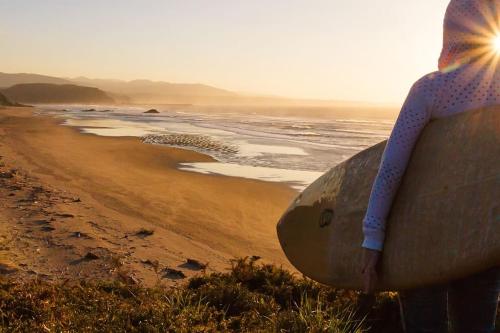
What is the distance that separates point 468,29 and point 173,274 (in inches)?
190

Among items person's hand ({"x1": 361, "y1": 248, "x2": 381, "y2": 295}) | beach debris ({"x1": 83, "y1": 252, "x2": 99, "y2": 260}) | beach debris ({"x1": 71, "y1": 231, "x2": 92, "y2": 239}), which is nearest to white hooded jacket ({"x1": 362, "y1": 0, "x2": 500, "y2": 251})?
person's hand ({"x1": 361, "y1": 248, "x2": 381, "y2": 295})

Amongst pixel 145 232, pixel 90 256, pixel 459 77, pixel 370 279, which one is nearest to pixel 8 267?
pixel 90 256

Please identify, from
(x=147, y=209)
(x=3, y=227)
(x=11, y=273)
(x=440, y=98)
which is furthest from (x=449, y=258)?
(x=147, y=209)

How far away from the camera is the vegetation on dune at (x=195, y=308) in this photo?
348cm

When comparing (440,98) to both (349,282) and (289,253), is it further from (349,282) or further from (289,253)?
(289,253)

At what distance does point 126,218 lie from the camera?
8.82 m

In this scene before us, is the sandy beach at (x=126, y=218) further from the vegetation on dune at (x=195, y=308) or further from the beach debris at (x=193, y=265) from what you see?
the vegetation on dune at (x=195, y=308)

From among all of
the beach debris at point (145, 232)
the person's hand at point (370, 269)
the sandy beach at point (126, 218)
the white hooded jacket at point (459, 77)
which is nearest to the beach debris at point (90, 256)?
the sandy beach at point (126, 218)

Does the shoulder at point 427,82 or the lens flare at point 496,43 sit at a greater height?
the lens flare at point 496,43

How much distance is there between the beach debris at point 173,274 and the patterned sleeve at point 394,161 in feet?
13.4

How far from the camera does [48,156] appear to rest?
54.7 ft

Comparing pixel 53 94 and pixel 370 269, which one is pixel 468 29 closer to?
pixel 370 269

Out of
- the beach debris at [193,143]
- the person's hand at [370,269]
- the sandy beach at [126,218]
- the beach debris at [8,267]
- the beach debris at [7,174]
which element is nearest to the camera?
the person's hand at [370,269]

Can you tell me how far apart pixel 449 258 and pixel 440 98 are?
719 millimetres
